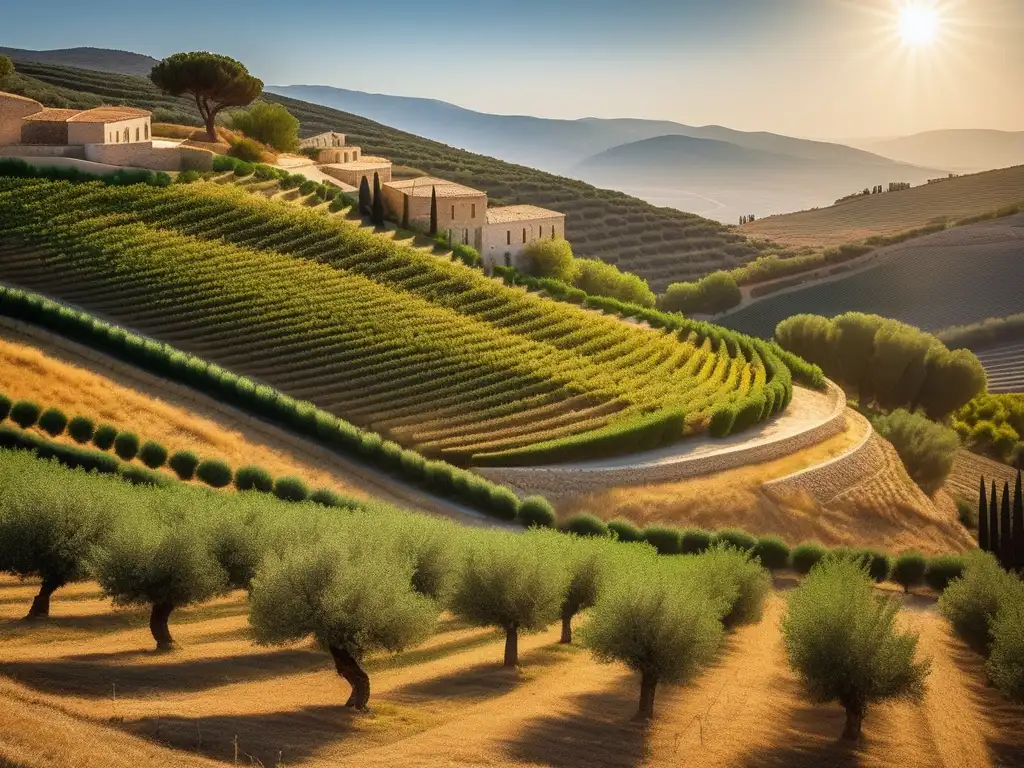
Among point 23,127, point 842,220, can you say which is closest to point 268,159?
point 23,127

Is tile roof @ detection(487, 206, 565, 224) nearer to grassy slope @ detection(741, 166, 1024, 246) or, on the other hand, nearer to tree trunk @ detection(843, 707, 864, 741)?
tree trunk @ detection(843, 707, 864, 741)

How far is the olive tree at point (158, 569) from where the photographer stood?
20656 millimetres

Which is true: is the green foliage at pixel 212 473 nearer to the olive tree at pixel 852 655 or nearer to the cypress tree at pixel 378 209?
the olive tree at pixel 852 655

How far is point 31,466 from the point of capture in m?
25.3

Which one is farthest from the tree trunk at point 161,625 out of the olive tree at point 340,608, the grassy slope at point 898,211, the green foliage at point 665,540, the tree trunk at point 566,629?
the grassy slope at point 898,211

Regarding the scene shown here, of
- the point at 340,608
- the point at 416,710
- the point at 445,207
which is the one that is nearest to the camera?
the point at 340,608

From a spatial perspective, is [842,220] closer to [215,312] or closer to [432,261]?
[432,261]

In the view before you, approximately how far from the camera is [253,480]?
34062mm

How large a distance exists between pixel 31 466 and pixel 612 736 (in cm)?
1328

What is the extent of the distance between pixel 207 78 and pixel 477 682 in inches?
1906

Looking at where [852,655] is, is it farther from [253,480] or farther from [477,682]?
[253,480]

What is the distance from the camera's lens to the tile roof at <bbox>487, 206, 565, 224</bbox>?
208 feet

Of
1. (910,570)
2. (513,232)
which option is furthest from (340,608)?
(513,232)

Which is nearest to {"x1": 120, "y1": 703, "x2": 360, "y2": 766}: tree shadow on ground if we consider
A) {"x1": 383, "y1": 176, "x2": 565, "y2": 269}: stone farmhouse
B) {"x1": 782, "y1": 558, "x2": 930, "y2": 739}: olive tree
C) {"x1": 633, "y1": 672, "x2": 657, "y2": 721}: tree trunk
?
{"x1": 633, "y1": 672, "x2": 657, "y2": 721}: tree trunk
